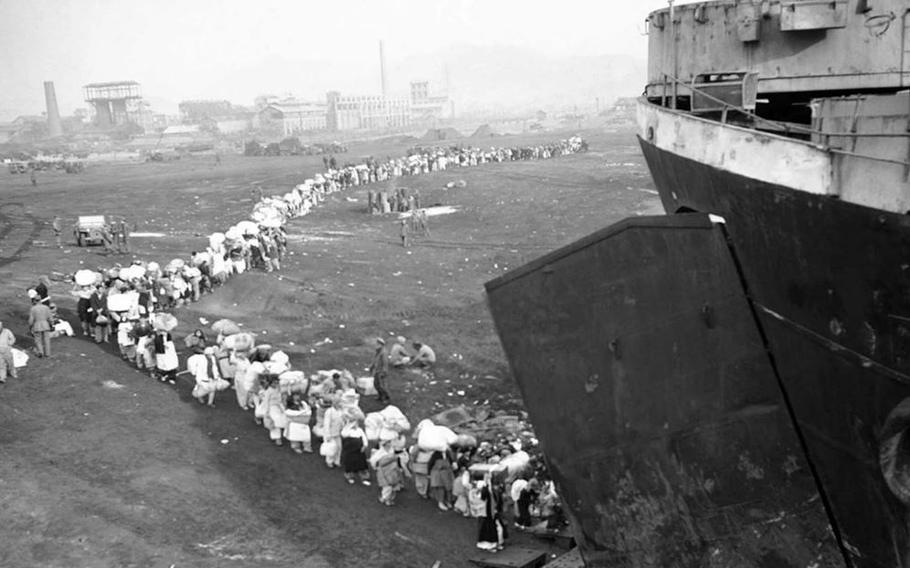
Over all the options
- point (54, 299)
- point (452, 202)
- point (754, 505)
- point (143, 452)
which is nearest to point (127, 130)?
point (452, 202)

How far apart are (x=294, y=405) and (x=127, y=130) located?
108 metres

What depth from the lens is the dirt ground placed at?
342 inches

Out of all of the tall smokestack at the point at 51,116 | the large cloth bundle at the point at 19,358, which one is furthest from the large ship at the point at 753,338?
the tall smokestack at the point at 51,116

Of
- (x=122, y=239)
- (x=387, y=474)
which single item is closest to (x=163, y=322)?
(x=387, y=474)

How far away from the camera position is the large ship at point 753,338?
470cm

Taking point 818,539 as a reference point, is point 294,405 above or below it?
below

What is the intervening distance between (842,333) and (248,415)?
29.6ft

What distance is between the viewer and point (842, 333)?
481 cm

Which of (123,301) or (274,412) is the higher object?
(123,301)

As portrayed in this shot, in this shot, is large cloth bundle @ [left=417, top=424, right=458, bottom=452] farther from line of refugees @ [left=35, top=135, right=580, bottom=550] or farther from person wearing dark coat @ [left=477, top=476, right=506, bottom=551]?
person wearing dark coat @ [left=477, top=476, right=506, bottom=551]

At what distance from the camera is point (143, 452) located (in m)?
10.6

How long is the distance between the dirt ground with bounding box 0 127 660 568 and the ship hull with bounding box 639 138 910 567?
4.25 metres

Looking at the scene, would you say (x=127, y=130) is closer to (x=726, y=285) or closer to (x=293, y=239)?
(x=293, y=239)

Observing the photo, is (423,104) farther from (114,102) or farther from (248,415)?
(248,415)
